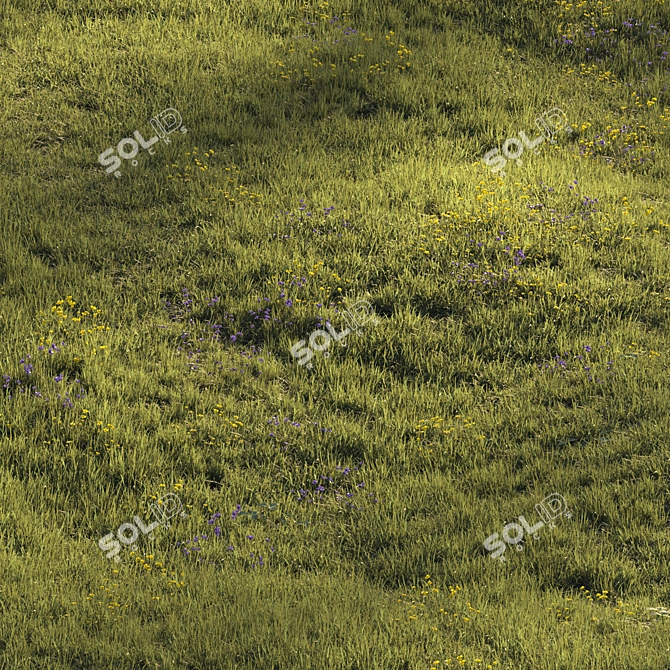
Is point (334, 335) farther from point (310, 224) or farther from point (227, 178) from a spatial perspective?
point (227, 178)

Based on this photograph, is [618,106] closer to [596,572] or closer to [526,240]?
[526,240]

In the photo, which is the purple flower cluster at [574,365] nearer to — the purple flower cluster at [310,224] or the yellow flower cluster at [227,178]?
the purple flower cluster at [310,224]

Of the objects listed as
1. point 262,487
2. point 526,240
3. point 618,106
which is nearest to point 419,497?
point 262,487

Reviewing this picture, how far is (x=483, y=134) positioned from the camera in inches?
537
